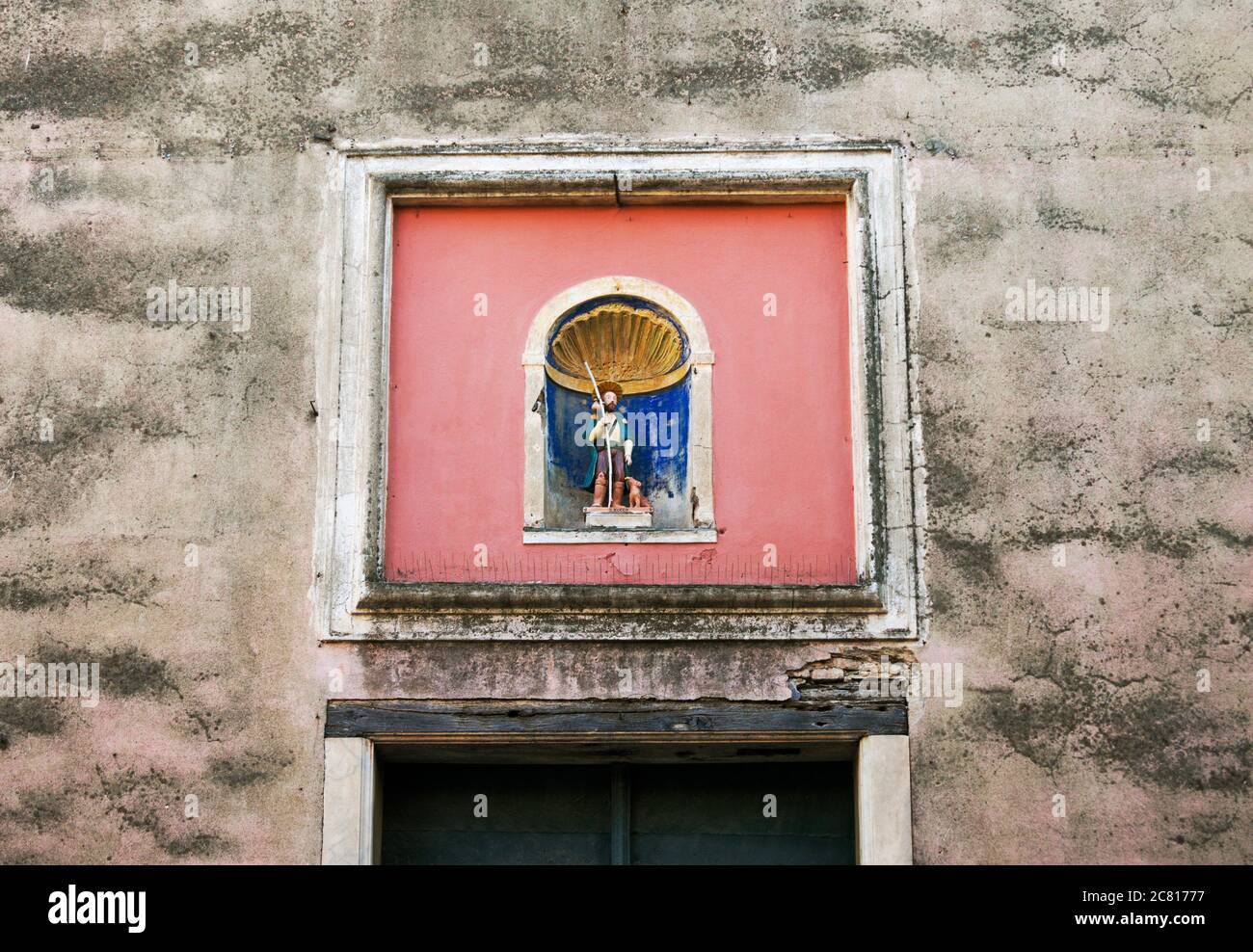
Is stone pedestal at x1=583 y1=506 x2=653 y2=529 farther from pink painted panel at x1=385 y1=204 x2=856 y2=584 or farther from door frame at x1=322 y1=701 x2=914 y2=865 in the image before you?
door frame at x1=322 y1=701 x2=914 y2=865

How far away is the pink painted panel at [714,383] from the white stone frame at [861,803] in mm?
894

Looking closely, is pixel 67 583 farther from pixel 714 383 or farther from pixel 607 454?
pixel 714 383

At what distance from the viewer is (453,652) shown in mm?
7957

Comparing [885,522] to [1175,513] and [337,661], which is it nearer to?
[1175,513]

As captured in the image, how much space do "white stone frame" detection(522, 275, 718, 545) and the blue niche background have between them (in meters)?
0.07

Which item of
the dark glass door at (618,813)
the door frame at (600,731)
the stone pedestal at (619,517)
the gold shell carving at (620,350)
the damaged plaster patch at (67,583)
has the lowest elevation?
the dark glass door at (618,813)

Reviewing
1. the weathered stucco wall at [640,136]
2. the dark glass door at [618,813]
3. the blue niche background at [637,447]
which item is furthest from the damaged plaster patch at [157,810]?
the blue niche background at [637,447]

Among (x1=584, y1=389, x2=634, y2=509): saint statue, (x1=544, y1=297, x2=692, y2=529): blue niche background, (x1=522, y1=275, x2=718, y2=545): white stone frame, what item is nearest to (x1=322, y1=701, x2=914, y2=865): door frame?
(x1=522, y1=275, x2=718, y2=545): white stone frame

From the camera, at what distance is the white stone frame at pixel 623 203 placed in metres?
7.94

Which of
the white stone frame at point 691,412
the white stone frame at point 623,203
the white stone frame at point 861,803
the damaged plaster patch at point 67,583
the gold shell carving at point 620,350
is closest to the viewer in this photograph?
the white stone frame at point 861,803

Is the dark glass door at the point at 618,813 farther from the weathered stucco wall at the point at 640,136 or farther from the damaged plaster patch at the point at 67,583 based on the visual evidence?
the damaged plaster patch at the point at 67,583

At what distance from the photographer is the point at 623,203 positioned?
8625mm
